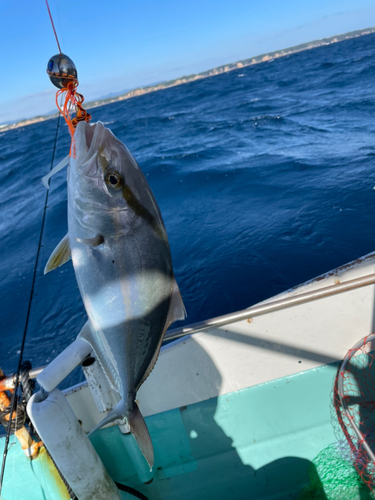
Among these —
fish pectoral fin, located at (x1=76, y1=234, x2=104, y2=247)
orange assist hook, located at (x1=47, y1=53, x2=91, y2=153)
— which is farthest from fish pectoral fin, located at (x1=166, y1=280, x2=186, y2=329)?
orange assist hook, located at (x1=47, y1=53, x2=91, y2=153)

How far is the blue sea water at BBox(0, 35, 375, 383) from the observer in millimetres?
6062

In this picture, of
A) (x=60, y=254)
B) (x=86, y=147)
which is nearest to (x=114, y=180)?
(x=86, y=147)

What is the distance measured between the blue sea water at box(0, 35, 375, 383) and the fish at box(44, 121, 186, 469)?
13.6 ft

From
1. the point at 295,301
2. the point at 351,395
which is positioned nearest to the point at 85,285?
the point at 295,301

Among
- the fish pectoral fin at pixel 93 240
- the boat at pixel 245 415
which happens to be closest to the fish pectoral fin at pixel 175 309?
the fish pectoral fin at pixel 93 240

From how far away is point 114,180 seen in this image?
1396 millimetres

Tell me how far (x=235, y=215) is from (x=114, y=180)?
286 inches

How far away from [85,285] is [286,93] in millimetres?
28117

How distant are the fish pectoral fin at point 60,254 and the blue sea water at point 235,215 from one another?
4191 millimetres

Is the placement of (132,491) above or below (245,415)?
below

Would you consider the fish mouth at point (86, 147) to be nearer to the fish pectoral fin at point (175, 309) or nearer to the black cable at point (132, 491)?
the fish pectoral fin at point (175, 309)

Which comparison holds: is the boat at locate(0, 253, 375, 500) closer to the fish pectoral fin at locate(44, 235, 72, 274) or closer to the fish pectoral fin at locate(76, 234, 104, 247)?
the fish pectoral fin at locate(44, 235, 72, 274)

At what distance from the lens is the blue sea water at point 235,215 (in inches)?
239

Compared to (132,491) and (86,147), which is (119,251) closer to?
(86,147)
